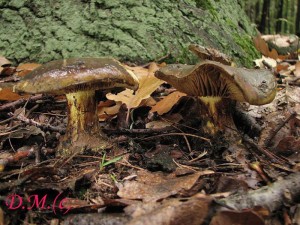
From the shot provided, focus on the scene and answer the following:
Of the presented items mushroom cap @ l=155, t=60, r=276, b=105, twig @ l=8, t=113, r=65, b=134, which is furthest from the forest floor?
mushroom cap @ l=155, t=60, r=276, b=105

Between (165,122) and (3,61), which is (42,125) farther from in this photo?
(3,61)

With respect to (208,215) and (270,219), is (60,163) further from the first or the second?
(270,219)

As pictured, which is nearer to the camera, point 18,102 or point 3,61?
point 18,102

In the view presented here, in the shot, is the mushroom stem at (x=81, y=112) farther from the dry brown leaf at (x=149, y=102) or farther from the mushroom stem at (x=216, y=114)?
the mushroom stem at (x=216, y=114)

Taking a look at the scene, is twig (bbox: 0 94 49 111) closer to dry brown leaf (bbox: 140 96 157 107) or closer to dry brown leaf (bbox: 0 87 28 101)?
dry brown leaf (bbox: 0 87 28 101)

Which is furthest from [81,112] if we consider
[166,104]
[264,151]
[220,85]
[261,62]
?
[261,62]
